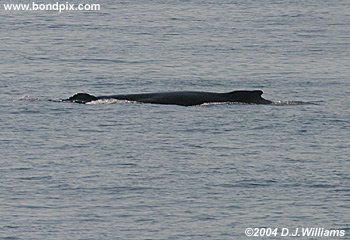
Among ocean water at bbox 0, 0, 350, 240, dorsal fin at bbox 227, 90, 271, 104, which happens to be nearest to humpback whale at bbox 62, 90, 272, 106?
dorsal fin at bbox 227, 90, 271, 104

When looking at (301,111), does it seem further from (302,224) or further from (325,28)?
(325,28)

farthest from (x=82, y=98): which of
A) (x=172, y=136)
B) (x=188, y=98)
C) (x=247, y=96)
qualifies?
(x=172, y=136)

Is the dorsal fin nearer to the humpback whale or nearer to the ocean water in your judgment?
the humpback whale

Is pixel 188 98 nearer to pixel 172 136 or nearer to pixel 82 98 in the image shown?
pixel 82 98

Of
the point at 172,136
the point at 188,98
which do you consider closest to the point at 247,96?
the point at 188,98

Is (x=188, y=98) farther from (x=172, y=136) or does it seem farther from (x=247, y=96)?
(x=172, y=136)

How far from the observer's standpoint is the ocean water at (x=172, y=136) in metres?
17.8

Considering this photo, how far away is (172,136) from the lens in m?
22.7

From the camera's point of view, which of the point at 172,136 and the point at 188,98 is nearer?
the point at 172,136

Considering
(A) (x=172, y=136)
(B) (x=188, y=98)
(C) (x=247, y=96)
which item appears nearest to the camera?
(A) (x=172, y=136)

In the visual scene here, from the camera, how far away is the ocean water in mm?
17781

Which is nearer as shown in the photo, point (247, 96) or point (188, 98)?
point (247, 96)

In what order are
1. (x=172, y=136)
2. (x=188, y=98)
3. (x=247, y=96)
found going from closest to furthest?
1. (x=172, y=136)
2. (x=247, y=96)
3. (x=188, y=98)

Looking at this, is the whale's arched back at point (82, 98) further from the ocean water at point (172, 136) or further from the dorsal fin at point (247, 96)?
the dorsal fin at point (247, 96)
